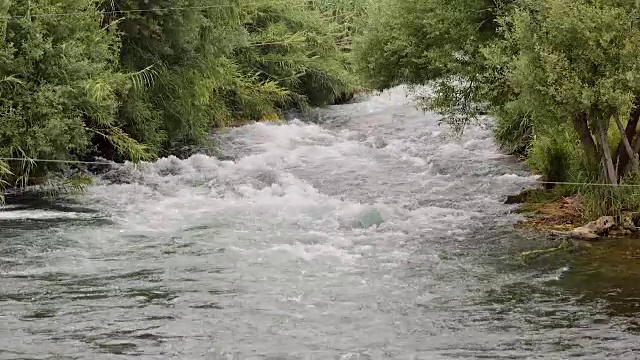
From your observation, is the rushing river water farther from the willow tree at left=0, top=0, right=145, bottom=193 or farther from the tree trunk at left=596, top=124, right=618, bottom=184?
the tree trunk at left=596, top=124, right=618, bottom=184

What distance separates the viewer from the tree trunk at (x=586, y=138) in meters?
14.1

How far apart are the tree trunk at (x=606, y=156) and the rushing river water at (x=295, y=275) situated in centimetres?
165

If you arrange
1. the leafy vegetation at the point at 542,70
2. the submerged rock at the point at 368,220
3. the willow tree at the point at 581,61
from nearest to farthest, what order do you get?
1. the willow tree at the point at 581,61
2. the leafy vegetation at the point at 542,70
3. the submerged rock at the point at 368,220

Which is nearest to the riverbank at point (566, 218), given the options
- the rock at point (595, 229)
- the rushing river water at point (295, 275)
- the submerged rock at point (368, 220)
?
the rock at point (595, 229)

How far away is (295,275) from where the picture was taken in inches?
460

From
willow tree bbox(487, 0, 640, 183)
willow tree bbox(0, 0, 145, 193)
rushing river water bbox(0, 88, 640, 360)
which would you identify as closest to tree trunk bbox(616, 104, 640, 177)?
willow tree bbox(487, 0, 640, 183)

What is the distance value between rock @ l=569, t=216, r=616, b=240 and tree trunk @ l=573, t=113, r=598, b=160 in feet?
4.50

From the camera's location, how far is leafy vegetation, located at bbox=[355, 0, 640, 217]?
12.3 m

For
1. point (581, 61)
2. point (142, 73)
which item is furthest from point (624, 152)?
point (142, 73)

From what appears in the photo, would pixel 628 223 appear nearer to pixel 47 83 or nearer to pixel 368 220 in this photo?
pixel 368 220

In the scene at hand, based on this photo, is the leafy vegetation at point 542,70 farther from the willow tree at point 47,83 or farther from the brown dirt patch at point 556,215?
the willow tree at point 47,83

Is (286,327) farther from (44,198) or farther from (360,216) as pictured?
(44,198)

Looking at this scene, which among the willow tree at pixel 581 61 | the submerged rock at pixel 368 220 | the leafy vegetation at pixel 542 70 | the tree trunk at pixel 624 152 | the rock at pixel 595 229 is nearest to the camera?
the willow tree at pixel 581 61

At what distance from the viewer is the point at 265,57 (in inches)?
1247
